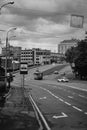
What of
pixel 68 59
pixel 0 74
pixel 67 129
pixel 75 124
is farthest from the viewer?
pixel 68 59

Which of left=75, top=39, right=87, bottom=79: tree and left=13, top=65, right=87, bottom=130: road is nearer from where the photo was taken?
left=13, top=65, right=87, bottom=130: road

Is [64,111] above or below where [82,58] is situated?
below

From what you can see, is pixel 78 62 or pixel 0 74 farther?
pixel 78 62

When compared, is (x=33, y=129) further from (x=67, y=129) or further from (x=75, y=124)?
(x=75, y=124)

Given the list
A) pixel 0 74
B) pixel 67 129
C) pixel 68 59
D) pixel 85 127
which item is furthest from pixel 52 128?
pixel 68 59

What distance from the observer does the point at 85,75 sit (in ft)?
338

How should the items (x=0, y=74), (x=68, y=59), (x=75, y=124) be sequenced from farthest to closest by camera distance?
(x=68, y=59) < (x=0, y=74) < (x=75, y=124)

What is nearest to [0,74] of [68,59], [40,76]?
[40,76]

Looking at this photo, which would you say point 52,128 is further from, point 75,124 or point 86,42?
point 86,42

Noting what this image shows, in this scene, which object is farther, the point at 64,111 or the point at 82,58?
the point at 82,58

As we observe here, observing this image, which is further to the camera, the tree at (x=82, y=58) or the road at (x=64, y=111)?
the tree at (x=82, y=58)

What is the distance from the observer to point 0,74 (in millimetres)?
40281

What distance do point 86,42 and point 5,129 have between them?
299 feet

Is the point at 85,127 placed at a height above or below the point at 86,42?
below
